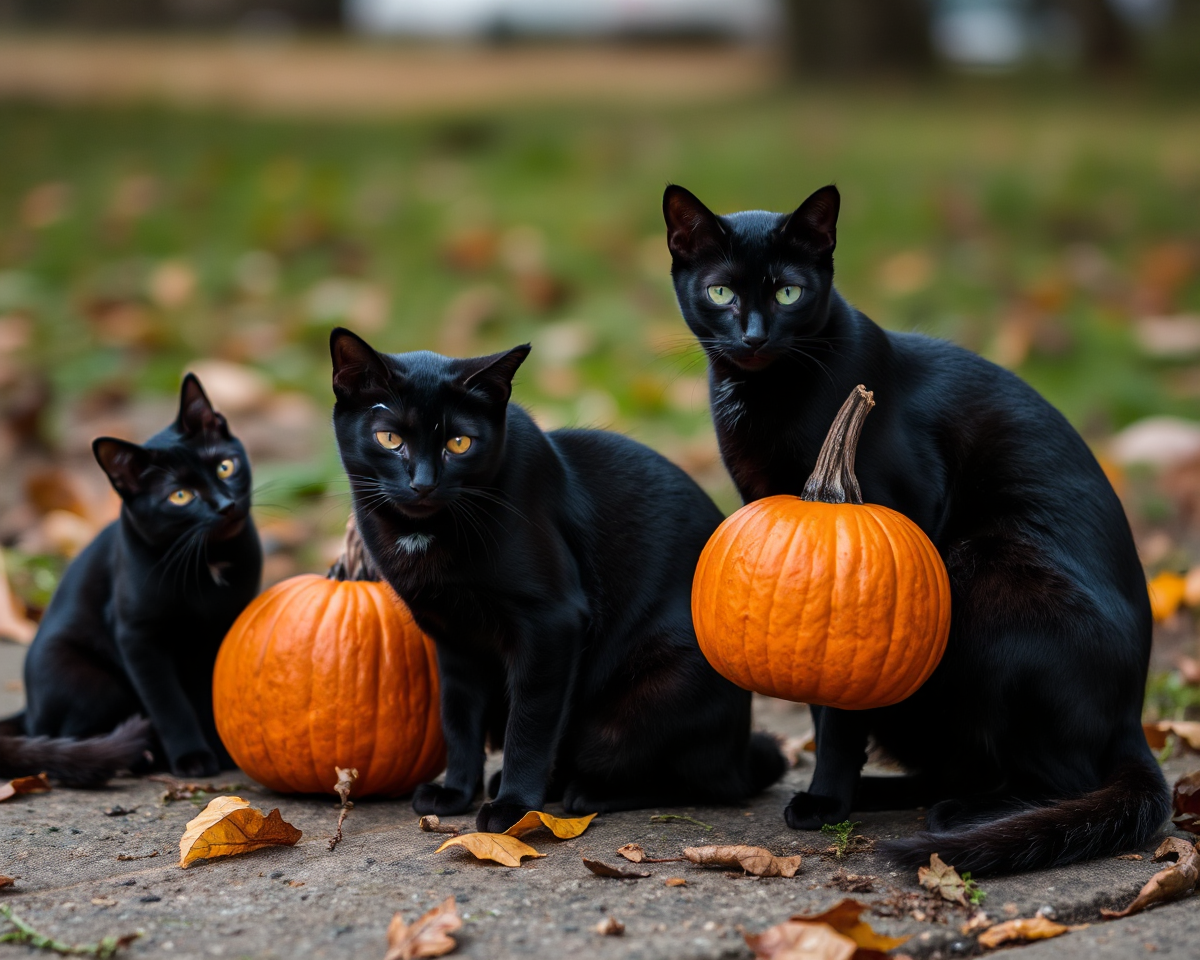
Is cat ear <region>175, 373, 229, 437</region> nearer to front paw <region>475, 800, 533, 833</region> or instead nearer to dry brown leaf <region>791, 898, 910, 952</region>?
front paw <region>475, 800, 533, 833</region>

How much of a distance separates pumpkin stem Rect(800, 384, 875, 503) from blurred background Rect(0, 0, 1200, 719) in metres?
0.70

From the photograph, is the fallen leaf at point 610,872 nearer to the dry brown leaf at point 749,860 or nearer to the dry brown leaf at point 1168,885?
the dry brown leaf at point 749,860

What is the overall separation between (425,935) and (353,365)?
1241 millimetres

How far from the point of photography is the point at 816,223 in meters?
2.81

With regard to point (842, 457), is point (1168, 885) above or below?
below

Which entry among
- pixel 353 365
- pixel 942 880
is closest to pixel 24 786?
pixel 353 365

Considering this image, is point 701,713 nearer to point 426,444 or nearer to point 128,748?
point 426,444

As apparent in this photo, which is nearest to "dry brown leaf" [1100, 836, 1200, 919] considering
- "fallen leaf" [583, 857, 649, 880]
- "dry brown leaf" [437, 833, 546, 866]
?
"fallen leaf" [583, 857, 649, 880]

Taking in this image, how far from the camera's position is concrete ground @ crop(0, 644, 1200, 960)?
215 cm

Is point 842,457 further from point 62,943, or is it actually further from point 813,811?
point 62,943

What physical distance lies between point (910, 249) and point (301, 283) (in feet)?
11.8

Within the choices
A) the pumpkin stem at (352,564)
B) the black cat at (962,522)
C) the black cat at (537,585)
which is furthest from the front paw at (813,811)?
the pumpkin stem at (352,564)

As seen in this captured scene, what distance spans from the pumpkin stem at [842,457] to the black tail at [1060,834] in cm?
69

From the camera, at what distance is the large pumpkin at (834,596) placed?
8.52 feet
